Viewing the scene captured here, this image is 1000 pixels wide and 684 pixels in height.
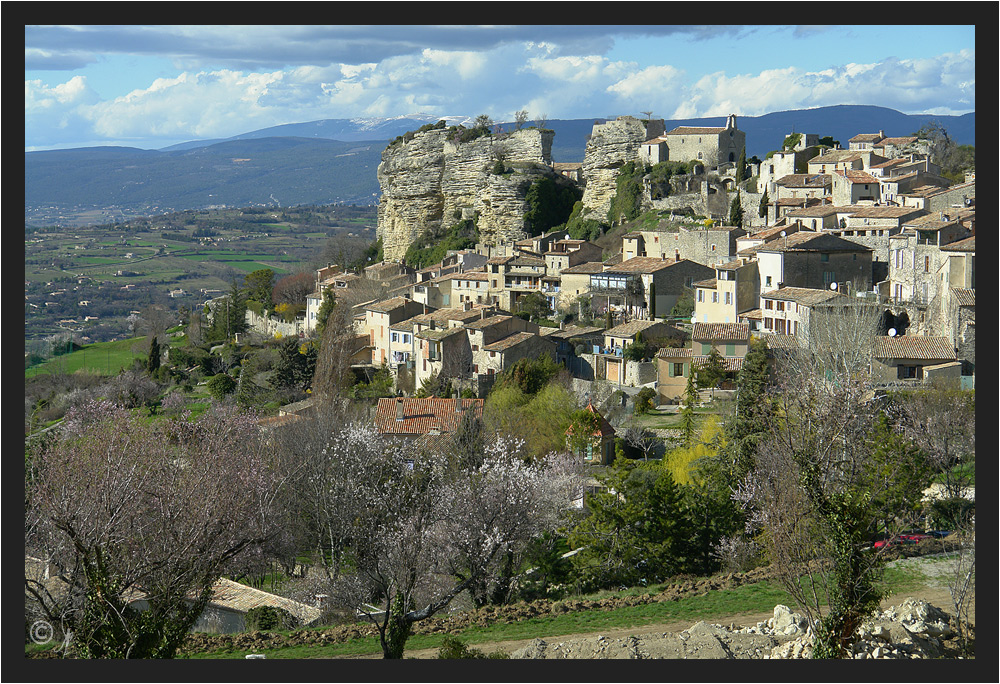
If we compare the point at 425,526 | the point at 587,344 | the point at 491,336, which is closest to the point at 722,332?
the point at 587,344

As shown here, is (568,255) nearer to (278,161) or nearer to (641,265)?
(641,265)

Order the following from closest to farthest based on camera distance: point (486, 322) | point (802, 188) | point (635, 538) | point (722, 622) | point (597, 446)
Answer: point (722, 622), point (635, 538), point (597, 446), point (486, 322), point (802, 188)

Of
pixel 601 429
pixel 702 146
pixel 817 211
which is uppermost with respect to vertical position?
pixel 702 146

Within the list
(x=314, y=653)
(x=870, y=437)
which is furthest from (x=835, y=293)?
(x=314, y=653)

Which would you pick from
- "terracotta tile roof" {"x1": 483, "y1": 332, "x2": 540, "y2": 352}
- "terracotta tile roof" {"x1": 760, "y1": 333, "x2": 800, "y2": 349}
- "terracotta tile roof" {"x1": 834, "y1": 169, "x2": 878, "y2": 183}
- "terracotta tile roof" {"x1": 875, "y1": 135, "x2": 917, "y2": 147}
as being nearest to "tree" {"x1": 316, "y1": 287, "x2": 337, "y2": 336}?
"terracotta tile roof" {"x1": 483, "y1": 332, "x2": 540, "y2": 352}

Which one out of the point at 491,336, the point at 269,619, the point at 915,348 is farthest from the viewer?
the point at 491,336

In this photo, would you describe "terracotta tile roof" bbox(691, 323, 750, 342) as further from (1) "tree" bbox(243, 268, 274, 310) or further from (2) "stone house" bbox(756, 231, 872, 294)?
(1) "tree" bbox(243, 268, 274, 310)

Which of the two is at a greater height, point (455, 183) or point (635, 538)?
point (455, 183)
